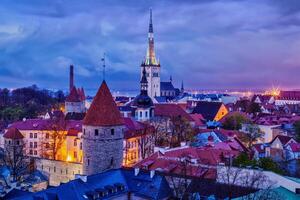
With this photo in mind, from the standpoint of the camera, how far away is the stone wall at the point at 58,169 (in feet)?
132

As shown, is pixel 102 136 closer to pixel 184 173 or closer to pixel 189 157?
pixel 189 157

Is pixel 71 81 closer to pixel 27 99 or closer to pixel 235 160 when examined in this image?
pixel 27 99

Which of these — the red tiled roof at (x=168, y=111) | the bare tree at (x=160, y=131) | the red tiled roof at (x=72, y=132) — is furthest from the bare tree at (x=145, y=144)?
the red tiled roof at (x=168, y=111)

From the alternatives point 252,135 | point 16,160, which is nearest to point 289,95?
point 252,135

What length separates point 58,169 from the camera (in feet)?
136

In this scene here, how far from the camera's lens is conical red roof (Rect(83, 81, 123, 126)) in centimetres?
A: 3378

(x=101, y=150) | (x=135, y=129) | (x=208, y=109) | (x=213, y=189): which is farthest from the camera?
(x=208, y=109)

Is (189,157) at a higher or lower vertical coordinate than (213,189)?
higher

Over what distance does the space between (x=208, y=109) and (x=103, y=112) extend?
54.4 m

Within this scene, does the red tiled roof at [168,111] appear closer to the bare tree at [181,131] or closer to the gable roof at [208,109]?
the gable roof at [208,109]

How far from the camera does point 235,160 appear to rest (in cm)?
3319

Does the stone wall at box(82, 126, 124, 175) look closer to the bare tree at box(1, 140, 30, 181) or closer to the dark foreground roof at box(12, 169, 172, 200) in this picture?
the dark foreground roof at box(12, 169, 172, 200)

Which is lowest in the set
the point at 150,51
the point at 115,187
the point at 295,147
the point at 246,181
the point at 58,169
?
the point at 58,169

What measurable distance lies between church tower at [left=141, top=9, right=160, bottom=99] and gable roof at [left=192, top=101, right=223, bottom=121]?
1492 inches
